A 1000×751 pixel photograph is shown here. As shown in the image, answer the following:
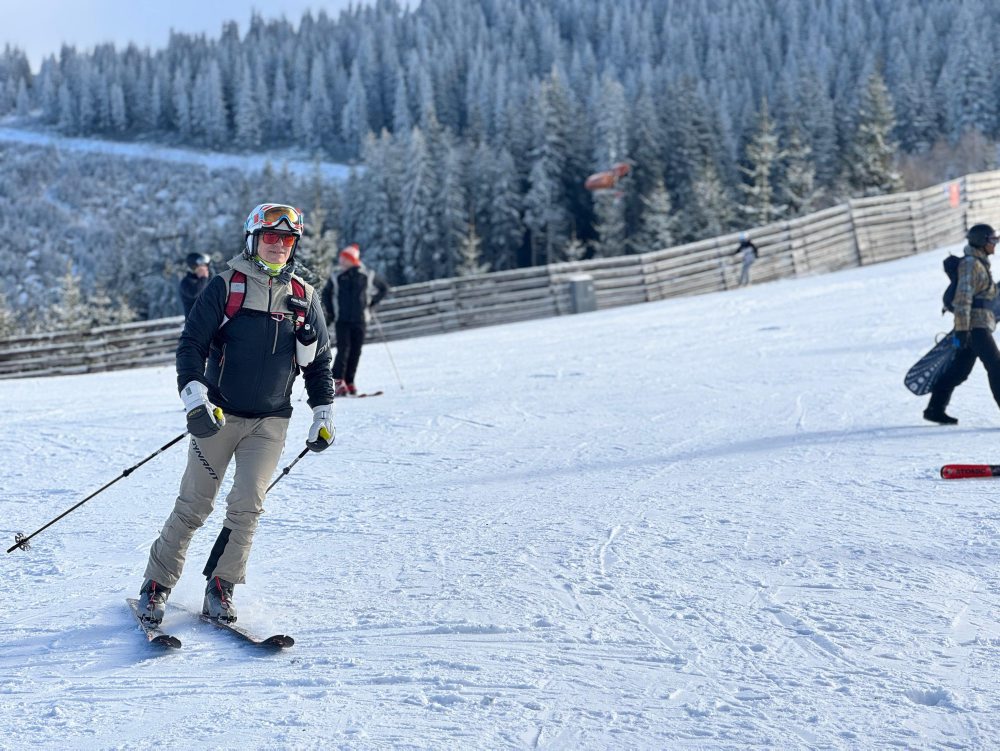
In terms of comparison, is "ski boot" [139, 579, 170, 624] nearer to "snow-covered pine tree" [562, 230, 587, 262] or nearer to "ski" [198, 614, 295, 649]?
"ski" [198, 614, 295, 649]

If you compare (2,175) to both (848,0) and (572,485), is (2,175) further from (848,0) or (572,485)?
(572,485)

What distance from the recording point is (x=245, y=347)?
13.6 ft

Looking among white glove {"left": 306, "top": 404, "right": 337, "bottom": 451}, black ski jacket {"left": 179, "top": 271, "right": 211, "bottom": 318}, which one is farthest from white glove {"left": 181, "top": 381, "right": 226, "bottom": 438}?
black ski jacket {"left": 179, "top": 271, "right": 211, "bottom": 318}

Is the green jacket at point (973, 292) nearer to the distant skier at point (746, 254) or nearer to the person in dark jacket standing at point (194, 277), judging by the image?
the person in dark jacket standing at point (194, 277)

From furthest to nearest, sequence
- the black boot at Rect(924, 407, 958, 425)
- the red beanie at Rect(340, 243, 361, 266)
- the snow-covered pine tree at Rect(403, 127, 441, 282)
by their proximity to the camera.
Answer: the snow-covered pine tree at Rect(403, 127, 441, 282), the red beanie at Rect(340, 243, 361, 266), the black boot at Rect(924, 407, 958, 425)

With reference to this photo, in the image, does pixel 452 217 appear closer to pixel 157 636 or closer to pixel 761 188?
pixel 761 188

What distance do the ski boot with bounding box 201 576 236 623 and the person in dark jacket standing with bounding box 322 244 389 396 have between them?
6.70m

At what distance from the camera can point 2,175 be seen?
497 feet

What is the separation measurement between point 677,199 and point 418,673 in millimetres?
66947

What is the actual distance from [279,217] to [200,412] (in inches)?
35.5

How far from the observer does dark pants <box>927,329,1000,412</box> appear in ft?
25.5

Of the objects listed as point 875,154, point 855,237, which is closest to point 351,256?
point 855,237

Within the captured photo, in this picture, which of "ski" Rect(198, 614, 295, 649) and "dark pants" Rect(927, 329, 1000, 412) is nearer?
"ski" Rect(198, 614, 295, 649)

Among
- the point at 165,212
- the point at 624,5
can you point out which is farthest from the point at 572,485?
the point at 624,5
